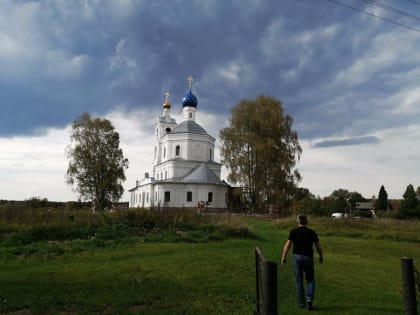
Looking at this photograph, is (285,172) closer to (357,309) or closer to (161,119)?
(161,119)

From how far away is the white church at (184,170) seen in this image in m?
45.1

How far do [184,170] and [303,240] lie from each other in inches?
1691

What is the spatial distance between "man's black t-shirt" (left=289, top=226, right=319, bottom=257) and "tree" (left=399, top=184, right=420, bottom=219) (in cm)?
5682

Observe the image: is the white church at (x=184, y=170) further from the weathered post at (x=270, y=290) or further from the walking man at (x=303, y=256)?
the weathered post at (x=270, y=290)

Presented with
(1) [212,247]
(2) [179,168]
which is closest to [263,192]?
(2) [179,168]

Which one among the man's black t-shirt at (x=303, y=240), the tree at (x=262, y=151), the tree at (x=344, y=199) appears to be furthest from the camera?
the tree at (x=344, y=199)

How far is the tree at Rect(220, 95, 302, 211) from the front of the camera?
3891cm

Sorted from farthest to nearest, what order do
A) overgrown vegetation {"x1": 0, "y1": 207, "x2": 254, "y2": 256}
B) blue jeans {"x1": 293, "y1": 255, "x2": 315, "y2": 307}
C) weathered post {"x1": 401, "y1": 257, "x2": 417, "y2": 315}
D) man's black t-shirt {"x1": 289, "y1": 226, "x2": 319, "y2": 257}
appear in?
1. overgrown vegetation {"x1": 0, "y1": 207, "x2": 254, "y2": 256}
2. man's black t-shirt {"x1": 289, "y1": 226, "x2": 319, "y2": 257}
3. blue jeans {"x1": 293, "y1": 255, "x2": 315, "y2": 307}
4. weathered post {"x1": 401, "y1": 257, "x2": 417, "y2": 315}

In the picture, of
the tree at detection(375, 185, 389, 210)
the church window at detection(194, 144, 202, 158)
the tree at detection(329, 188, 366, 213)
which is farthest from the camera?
the tree at detection(375, 185, 389, 210)

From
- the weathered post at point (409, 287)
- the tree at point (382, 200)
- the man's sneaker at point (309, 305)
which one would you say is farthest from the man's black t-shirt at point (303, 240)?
the tree at point (382, 200)

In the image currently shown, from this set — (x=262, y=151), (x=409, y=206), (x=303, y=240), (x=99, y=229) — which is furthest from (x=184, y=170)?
(x=303, y=240)

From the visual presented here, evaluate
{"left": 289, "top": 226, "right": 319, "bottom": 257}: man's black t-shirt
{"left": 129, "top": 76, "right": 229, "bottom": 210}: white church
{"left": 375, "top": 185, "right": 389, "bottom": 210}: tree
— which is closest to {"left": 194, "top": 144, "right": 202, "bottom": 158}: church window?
{"left": 129, "top": 76, "right": 229, "bottom": 210}: white church

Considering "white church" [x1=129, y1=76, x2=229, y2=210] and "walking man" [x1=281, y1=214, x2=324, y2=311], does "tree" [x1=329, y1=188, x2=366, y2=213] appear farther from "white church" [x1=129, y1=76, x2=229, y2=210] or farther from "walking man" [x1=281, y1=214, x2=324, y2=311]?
"walking man" [x1=281, y1=214, x2=324, y2=311]

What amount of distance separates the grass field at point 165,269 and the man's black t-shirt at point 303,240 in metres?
0.97
